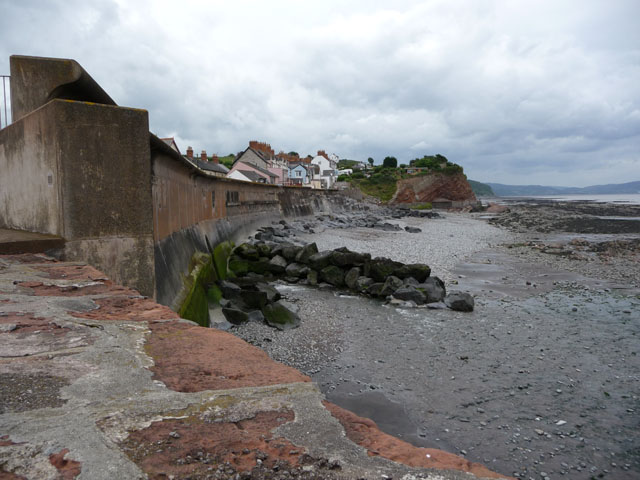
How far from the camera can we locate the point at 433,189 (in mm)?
87188

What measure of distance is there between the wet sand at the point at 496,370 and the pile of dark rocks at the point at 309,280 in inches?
17.9

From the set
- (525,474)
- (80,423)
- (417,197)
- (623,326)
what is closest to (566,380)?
(525,474)

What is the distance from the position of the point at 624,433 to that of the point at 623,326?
5.33 meters

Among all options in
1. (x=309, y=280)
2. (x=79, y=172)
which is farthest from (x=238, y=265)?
(x=79, y=172)

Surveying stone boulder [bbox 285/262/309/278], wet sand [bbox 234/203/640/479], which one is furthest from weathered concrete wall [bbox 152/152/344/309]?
stone boulder [bbox 285/262/309/278]

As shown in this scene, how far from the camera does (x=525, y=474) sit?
4.38 metres

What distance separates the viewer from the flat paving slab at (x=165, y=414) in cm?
153

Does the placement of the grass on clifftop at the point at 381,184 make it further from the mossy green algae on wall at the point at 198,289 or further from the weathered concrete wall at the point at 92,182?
the weathered concrete wall at the point at 92,182

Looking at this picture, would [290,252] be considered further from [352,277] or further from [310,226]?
[310,226]

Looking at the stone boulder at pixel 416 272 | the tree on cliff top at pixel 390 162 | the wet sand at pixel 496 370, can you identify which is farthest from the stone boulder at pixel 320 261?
the tree on cliff top at pixel 390 162

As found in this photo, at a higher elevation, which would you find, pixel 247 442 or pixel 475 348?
pixel 247 442

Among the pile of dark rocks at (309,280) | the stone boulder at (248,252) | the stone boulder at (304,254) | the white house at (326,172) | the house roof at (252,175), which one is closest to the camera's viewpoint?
the pile of dark rocks at (309,280)

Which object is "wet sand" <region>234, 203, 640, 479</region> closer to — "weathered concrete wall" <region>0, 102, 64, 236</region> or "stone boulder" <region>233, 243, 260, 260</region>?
"stone boulder" <region>233, 243, 260, 260</region>

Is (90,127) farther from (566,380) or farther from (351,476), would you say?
(566,380)
